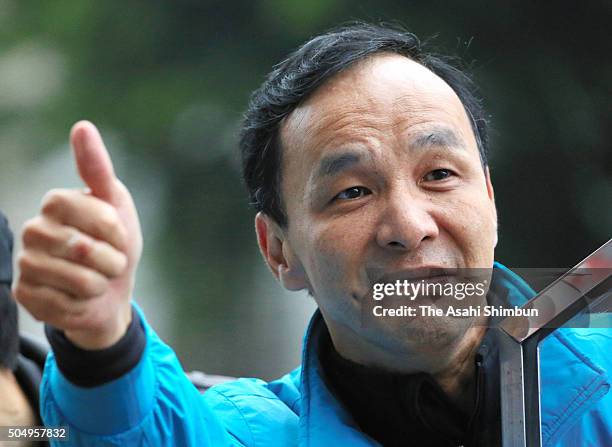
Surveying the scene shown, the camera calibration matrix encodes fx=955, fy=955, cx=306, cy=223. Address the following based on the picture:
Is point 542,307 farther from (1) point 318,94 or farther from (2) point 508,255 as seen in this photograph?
(2) point 508,255

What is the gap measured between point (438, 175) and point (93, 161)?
53 cm

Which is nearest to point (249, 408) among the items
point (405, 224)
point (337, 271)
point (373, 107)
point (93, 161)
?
point (337, 271)

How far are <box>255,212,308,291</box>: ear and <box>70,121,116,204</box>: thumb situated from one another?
1.83ft

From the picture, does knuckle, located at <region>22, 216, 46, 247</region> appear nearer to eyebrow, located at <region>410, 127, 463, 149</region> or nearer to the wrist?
the wrist

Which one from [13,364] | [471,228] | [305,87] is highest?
[305,87]

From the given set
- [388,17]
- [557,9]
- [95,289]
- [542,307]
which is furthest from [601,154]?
[95,289]

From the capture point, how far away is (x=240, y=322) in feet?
8.76

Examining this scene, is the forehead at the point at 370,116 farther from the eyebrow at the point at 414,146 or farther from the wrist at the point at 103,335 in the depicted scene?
the wrist at the point at 103,335

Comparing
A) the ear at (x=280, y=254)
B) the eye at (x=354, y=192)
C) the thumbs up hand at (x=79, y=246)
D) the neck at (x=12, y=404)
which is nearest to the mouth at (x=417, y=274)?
the eye at (x=354, y=192)

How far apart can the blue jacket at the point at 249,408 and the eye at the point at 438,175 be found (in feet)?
0.62

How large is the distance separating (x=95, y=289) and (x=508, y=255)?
1.81m

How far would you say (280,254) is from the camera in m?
1.37

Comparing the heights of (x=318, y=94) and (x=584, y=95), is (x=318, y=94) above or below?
below

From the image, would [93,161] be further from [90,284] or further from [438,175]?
[438,175]
